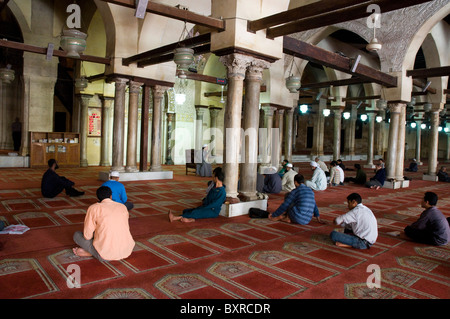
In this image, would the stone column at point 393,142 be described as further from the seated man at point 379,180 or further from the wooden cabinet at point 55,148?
the wooden cabinet at point 55,148

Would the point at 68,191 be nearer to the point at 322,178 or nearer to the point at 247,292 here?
the point at 247,292

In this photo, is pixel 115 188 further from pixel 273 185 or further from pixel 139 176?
pixel 139 176

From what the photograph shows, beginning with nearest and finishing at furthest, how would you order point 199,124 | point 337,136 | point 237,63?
point 237,63
point 199,124
point 337,136

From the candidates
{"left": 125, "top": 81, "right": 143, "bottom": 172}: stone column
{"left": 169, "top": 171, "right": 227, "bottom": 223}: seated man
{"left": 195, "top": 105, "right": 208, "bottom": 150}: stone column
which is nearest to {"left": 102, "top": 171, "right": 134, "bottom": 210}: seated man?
{"left": 169, "top": 171, "right": 227, "bottom": 223}: seated man

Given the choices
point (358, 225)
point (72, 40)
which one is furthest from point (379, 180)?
point (72, 40)

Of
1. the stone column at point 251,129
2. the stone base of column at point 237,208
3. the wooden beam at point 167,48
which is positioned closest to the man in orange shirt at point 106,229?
the stone base of column at point 237,208

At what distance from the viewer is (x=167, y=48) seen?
7215 millimetres

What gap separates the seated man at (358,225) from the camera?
3.89 metres

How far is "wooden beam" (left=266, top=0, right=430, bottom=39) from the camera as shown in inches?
164

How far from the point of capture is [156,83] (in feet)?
30.8

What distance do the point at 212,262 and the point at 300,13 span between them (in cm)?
357

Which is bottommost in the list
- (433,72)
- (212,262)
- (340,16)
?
(212,262)

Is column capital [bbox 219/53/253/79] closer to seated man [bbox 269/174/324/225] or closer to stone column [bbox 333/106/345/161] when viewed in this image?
seated man [bbox 269/174/324/225]
